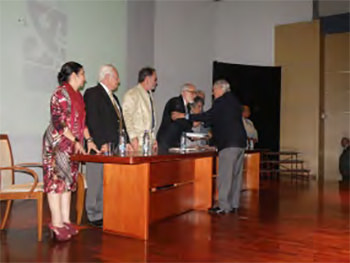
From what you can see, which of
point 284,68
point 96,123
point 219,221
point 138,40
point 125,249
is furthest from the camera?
point 284,68

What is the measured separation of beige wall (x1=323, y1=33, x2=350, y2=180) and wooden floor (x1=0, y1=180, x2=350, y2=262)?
4535 mm

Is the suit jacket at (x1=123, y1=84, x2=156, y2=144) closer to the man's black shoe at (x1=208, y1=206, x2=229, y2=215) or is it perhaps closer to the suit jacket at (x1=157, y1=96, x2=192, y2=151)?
the suit jacket at (x1=157, y1=96, x2=192, y2=151)

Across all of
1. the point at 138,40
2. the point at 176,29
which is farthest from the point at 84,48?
the point at 176,29

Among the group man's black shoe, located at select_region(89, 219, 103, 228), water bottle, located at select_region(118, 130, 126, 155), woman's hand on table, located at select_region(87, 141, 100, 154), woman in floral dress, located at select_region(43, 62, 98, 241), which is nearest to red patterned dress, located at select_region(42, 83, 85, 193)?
woman in floral dress, located at select_region(43, 62, 98, 241)

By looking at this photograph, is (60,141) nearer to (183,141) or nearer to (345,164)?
(183,141)

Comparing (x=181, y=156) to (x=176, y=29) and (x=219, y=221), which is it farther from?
(x=176, y=29)

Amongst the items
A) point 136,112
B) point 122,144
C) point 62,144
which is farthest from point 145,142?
point 62,144

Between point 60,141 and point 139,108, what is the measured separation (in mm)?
1017

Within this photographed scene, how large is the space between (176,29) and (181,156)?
4724 mm

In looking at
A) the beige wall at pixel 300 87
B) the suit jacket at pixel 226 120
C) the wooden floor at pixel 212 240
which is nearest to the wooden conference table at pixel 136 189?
the wooden floor at pixel 212 240

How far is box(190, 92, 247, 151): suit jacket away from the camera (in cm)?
437

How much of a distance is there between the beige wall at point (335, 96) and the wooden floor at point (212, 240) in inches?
179

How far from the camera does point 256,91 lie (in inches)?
352

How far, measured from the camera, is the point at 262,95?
29.5 ft
